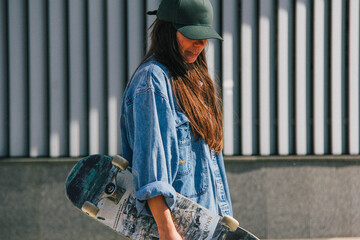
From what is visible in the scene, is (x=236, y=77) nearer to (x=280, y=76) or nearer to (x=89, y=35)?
(x=280, y=76)

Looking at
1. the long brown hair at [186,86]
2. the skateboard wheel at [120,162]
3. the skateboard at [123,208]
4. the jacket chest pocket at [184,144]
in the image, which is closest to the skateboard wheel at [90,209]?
the skateboard at [123,208]

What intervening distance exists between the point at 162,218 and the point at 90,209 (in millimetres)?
322

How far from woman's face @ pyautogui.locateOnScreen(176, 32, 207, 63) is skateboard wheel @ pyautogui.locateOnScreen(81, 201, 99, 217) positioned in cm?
67

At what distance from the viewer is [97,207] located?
1.69 meters

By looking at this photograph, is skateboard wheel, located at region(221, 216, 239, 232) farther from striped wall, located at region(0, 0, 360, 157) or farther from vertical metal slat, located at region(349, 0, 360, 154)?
vertical metal slat, located at region(349, 0, 360, 154)

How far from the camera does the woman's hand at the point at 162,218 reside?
152 cm

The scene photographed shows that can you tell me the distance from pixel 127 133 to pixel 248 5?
3.21 meters

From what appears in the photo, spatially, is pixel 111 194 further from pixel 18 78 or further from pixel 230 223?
pixel 18 78

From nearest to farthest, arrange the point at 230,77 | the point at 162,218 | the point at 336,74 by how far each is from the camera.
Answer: the point at 162,218 → the point at 230,77 → the point at 336,74

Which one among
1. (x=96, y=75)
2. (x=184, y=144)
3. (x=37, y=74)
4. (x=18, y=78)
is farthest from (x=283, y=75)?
(x=184, y=144)

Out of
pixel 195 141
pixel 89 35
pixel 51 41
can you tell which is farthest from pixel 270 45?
pixel 195 141

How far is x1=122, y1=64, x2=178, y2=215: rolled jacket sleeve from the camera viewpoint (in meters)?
1.51

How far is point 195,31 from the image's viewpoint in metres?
1.65

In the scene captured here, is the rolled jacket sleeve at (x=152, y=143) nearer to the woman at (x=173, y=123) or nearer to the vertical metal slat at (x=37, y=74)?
the woman at (x=173, y=123)
